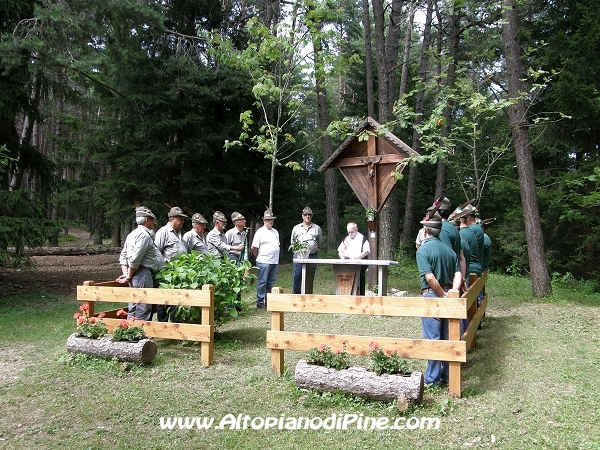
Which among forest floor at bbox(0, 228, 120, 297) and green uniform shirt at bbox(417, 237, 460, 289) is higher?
green uniform shirt at bbox(417, 237, 460, 289)

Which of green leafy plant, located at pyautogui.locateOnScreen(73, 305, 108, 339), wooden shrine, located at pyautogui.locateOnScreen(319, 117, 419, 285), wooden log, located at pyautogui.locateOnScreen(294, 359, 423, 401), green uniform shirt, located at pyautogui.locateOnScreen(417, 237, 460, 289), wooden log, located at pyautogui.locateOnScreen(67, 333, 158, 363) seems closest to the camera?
wooden log, located at pyautogui.locateOnScreen(294, 359, 423, 401)

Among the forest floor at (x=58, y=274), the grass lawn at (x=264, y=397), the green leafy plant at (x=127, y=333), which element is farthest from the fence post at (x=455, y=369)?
the forest floor at (x=58, y=274)

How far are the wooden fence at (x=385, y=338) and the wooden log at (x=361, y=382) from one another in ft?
1.01

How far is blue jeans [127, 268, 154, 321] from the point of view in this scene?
6.85 meters

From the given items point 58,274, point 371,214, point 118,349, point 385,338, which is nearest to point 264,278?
point 371,214

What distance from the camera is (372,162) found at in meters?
9.69

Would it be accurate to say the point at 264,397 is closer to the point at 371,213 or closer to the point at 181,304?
the point at 181,304

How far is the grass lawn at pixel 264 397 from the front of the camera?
4141 mm

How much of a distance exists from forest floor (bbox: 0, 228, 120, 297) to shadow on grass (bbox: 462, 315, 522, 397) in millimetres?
9798

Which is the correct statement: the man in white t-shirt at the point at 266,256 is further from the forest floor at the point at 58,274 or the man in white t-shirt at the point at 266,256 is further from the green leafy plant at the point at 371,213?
the forest floor at the point at 58,274

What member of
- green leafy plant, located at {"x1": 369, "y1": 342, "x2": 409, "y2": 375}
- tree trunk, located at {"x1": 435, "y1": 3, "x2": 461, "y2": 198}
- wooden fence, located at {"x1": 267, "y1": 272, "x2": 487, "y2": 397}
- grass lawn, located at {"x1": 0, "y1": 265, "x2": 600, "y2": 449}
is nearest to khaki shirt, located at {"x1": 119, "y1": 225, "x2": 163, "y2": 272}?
grass lawn, located at {"x1": 0, "y1": 265, "x2": 600, "y2": 449}

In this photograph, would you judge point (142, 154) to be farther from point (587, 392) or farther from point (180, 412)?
point (587, 392)

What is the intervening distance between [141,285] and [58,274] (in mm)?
9986

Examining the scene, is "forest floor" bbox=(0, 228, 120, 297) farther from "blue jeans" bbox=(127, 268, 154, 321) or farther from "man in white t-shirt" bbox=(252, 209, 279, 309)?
"blue jeans" bbox=(127, 268, 154, 321)
